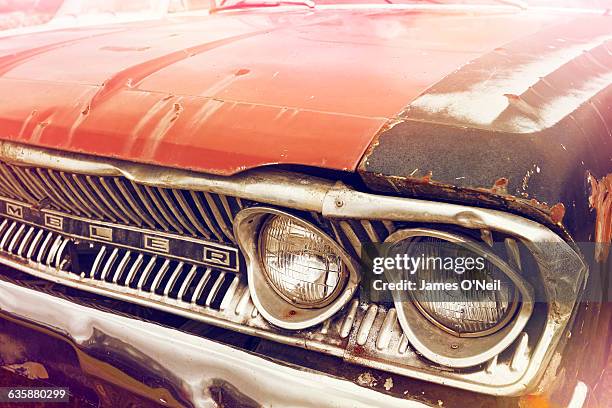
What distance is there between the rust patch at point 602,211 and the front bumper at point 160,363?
481mm

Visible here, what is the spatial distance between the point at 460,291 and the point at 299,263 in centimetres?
36

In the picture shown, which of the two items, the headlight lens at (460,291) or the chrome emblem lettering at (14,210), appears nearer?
the headlight lens at (460,291)

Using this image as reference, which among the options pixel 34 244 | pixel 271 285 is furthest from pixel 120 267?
pixel 271 285

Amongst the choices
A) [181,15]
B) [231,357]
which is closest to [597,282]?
[231,357]

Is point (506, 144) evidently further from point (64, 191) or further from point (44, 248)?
point (44, 248)

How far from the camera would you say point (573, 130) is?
4.42 ft

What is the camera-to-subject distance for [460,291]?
53.7 inches

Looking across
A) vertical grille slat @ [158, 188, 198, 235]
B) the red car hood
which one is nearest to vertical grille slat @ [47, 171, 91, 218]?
the red car hood

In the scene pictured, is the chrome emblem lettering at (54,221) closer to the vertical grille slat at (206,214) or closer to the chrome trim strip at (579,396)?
the vertical grille slat at (206,214)

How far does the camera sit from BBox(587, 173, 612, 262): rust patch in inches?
52.6

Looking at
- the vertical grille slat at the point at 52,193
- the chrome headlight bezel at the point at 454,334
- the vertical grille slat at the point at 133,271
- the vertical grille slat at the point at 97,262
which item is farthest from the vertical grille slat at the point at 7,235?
the chrome headlight bezel at the point at 454,334

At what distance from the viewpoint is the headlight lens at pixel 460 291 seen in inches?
51.9

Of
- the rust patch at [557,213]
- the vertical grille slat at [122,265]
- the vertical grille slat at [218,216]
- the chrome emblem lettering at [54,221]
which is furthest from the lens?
the chrome emblem lettering at [54,221]

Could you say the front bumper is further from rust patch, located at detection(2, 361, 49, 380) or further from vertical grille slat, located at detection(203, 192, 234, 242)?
vertical grille slat, located at detection(203, 192, 234, 242)
